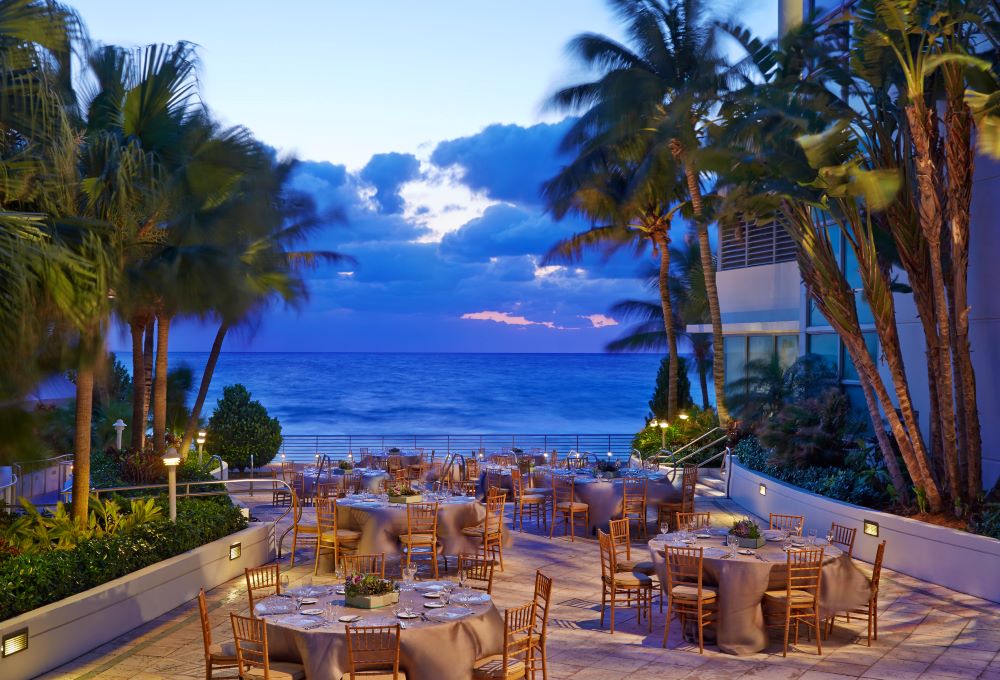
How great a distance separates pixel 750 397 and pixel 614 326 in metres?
64.4

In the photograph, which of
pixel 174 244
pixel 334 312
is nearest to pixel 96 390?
pixel 174 244

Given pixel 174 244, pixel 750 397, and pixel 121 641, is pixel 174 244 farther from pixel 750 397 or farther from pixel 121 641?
pixel 750 397

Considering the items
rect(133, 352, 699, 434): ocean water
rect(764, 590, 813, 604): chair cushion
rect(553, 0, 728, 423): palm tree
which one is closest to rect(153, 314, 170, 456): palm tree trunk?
rect(764, 590, 813, 604): chair cushion

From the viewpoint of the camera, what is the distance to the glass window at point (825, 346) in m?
18.7

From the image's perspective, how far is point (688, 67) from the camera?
2209cm

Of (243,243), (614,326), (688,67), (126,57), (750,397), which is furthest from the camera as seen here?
(614,326)

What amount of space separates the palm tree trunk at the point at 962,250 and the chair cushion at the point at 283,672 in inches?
352

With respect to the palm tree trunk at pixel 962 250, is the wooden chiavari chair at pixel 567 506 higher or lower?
lower

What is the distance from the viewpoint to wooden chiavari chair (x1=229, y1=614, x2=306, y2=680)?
6.84 metres

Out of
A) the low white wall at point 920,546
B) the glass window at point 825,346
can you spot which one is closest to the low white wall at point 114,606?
the low white wall at point 920,546

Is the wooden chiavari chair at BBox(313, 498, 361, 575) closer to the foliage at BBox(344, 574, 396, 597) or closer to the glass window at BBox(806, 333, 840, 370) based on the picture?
the foliage at BBox(344, 574, 396, 597)

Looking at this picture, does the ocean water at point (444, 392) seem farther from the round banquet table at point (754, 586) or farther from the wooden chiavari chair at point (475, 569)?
the round banquet table at point (754, 586)

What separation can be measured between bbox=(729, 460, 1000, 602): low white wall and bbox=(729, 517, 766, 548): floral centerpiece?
309 cm

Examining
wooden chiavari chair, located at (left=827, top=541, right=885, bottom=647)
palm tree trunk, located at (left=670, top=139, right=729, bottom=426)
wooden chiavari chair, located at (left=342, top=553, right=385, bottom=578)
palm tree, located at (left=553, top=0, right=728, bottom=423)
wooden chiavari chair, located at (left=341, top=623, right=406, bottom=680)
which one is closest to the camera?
wooden chiavari chair, located at (left=341, top=623, right=406, bottom=680)
